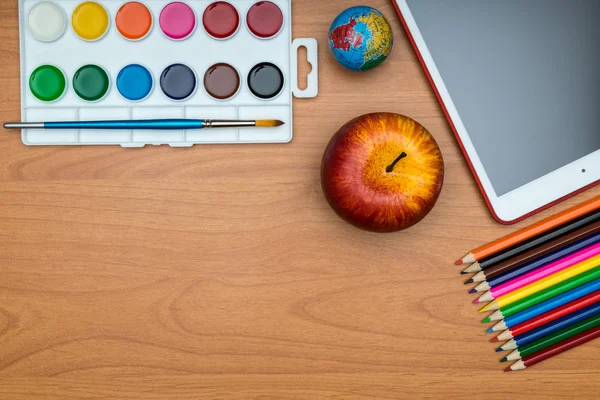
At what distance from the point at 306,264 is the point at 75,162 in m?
0.31

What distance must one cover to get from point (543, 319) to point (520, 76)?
0.96 feet

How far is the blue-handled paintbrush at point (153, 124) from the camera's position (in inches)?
26.8

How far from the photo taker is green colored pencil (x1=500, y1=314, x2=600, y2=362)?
71cm

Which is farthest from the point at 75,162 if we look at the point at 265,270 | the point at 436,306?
the point at 436,306

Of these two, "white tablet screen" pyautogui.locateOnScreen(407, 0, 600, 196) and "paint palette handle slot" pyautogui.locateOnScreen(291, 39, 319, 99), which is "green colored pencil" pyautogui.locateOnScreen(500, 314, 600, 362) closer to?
"white tablet screen" pyautogui.locateOnScreen(407, 0, 600, 196)

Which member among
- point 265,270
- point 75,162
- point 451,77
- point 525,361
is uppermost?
point 451,77

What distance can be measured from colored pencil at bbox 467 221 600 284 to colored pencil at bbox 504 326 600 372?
102 mm

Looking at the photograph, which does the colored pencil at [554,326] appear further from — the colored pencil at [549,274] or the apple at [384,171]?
the apple at [384,171]

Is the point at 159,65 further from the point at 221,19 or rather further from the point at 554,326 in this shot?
the point at 554,326

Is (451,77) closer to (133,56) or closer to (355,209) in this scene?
(355,209)

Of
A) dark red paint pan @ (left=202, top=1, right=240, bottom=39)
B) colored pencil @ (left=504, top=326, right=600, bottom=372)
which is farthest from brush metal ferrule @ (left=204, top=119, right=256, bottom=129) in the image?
colored pencil @ (left=504, top=326, right=600, bottom=372)

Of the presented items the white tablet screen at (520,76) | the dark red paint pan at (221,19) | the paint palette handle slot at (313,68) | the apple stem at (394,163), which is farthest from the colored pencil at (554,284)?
the dark red paint pan at (221,19)

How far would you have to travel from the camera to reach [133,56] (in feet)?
2.28

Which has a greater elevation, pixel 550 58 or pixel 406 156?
pixel 550 58
